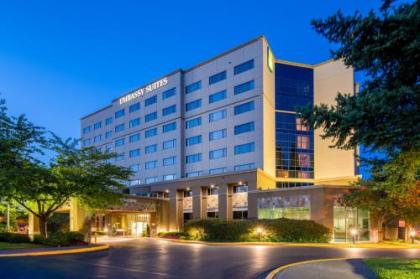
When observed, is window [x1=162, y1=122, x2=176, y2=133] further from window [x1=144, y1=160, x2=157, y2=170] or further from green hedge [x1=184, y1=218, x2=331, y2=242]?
green hedge [x1=184, y1=218, x2=331, y2=242]

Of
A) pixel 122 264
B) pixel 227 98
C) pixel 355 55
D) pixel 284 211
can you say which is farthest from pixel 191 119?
pixel 355 55

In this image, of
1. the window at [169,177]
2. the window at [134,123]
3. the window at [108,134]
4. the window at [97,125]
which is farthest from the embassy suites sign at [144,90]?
the window at [169,177]

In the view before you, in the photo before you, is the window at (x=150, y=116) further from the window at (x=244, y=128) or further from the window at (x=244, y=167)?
the window at (x=244, y=167)

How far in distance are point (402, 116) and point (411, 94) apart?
554 mm

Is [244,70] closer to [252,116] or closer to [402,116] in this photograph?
[252,116]

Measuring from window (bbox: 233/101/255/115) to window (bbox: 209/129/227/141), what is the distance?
3337mm

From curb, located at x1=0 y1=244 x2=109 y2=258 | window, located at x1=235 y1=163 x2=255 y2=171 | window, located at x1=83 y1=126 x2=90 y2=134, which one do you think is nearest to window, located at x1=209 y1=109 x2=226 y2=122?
window, located at x1=235 y1=163 x2=255 y2=171

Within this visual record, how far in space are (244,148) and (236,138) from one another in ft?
6.79

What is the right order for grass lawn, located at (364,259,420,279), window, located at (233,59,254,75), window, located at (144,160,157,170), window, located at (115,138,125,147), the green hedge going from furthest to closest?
1. window, located at (115,138,125,147)
2. window, located at (144,160,157,170)
3. window, located at (233,59,254,75)
4. the green hedge
5. grass lawn, located at (364,259,420,279)

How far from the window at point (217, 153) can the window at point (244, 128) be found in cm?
326

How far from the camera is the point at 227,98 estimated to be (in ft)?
196

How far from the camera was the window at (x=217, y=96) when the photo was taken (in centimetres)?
6056

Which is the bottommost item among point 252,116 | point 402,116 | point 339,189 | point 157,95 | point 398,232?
point 398,232

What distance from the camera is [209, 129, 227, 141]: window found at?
5991 cm
